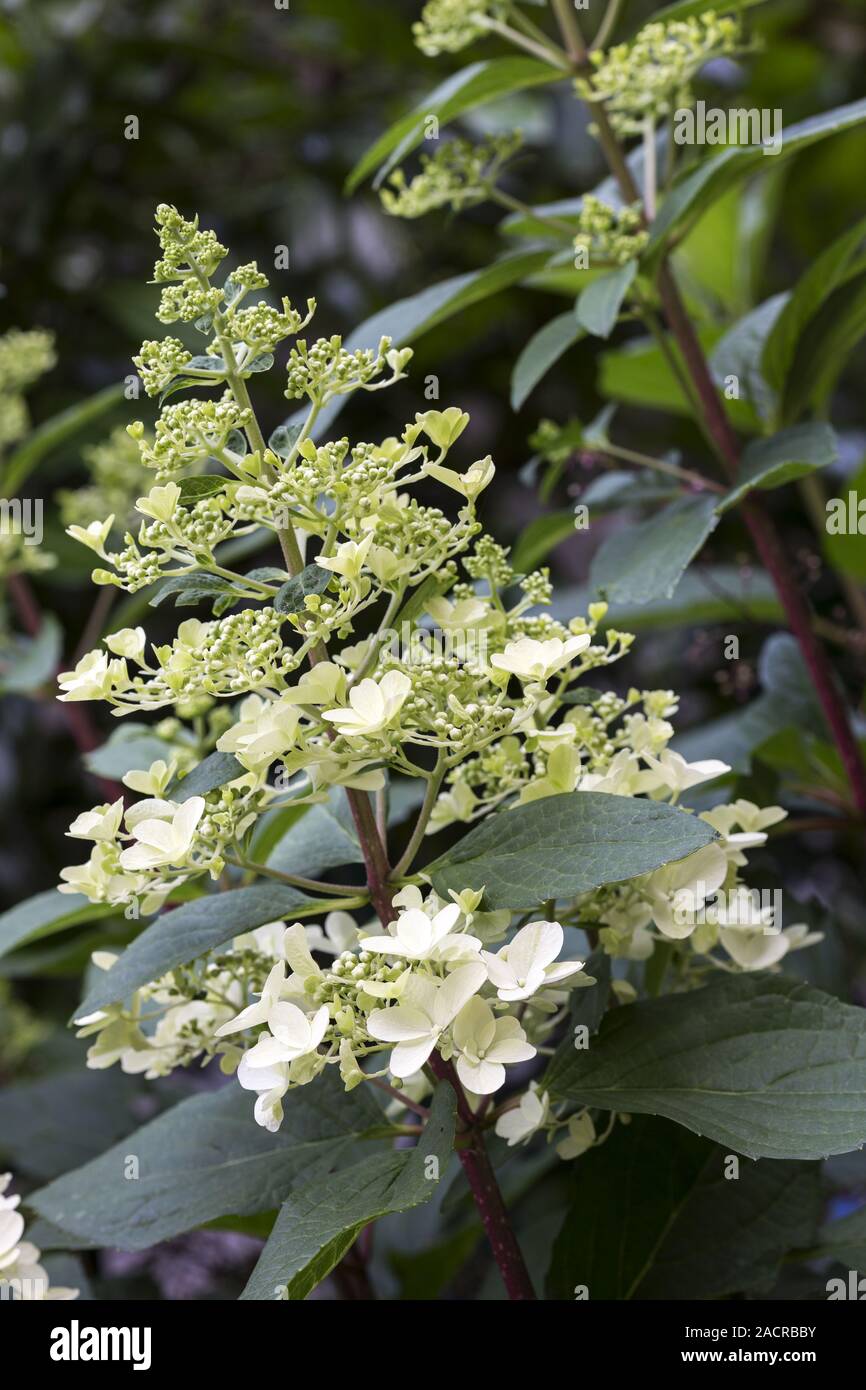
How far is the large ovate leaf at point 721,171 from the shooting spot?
658mm

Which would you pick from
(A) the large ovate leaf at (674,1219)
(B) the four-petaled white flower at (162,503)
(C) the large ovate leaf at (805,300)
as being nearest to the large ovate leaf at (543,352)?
(C) the large ovate leaf at (805,300)

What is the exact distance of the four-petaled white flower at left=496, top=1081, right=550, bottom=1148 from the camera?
1.61ft

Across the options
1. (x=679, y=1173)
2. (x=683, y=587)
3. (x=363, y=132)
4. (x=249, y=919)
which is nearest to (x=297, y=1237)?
(x=249, y=919)

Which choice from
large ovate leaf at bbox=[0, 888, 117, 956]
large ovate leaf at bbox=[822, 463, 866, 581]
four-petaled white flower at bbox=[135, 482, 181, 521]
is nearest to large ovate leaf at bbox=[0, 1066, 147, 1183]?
large ovate leaf at bbox=[0, 888, 117, 956]

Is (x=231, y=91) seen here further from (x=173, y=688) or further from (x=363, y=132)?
(x=173, y=688)

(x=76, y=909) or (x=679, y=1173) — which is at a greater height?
(x=76, y=909)

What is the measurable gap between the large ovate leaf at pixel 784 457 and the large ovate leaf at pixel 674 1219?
1.08ft

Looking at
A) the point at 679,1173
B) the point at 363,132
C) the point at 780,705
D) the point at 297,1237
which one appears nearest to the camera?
the point at 297,1237

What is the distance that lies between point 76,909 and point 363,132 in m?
1.35

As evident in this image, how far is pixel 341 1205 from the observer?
460mm

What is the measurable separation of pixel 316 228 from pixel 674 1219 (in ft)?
4.67

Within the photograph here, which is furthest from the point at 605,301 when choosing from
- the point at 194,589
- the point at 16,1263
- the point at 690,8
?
the point at 16,1263

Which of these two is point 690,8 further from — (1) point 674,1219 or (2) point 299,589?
(1) point 674,1219

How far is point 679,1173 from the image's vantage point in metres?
0.61
